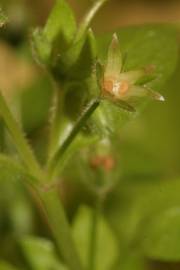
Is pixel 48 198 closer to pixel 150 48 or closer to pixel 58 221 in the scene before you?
pixel 58 221

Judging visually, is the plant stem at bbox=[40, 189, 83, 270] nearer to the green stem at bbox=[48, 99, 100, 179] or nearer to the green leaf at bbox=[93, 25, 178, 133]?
the green stem at bbox=[48, 99, 100, 179]

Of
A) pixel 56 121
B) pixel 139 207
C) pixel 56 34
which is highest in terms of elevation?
pixel 56 34

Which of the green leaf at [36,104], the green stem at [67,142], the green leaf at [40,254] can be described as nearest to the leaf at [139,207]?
the green leaf at [40,254]

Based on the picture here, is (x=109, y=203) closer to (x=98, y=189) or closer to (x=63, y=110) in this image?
(x=98, y=189)

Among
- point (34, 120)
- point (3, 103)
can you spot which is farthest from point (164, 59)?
point (34, 120)

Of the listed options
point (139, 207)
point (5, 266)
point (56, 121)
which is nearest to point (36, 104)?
point (139, 207)
